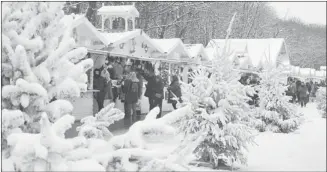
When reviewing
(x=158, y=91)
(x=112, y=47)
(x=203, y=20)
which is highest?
(x=203, y=20)

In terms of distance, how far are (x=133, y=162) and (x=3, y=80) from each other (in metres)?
0.94

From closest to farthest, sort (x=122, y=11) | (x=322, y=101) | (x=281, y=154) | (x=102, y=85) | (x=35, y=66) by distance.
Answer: (x=35, y=66) < (x=281, y=154) < (x=322, y=101) < (x=102, y=85) < (x=122, y=11)

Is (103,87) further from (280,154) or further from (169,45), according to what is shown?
(280,154)

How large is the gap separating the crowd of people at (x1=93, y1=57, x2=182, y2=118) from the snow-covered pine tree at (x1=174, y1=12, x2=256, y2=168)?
364 cm

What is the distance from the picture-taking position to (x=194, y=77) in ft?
28.7

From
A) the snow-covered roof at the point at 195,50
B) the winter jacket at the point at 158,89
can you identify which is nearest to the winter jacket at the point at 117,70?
the winter jacket at the point at 158,89

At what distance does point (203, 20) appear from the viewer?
35625mm

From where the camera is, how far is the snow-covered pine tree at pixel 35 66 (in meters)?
2.63

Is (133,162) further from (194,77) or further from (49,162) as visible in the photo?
(194,77)

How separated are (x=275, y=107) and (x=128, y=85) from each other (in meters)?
4.61

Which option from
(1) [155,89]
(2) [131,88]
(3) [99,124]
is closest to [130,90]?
(2) [131,88]

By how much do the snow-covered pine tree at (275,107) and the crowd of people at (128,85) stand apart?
2645 mm

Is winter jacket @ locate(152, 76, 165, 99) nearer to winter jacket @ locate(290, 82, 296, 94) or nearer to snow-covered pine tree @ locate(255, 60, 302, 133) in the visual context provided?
snow-covered pine tree @ locate(255, 60, 302, 133)

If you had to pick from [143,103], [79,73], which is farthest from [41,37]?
[143,103]
